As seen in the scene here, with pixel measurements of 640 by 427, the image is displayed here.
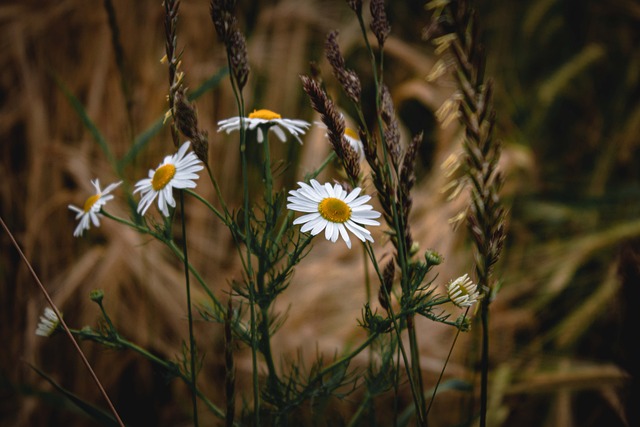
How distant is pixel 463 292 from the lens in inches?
17.1

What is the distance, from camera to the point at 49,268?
1275 millimetres

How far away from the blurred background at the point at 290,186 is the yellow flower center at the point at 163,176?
257mm

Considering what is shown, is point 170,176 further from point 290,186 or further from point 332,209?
point 290,186

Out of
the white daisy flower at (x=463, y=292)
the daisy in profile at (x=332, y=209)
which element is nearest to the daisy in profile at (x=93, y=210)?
the daisy in profile at (x=332, y=209)

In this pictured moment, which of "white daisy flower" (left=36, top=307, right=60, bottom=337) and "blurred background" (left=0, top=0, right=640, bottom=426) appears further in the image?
"blurred background" (left=0, top=0, right=640, bottom=426)

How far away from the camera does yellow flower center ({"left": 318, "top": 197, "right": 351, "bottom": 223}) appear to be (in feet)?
1.50

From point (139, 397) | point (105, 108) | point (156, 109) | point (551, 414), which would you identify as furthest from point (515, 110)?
point (139, 397)

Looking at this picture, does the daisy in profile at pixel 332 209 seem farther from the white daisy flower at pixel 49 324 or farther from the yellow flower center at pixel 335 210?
the white daisy flower at pixel 49 324

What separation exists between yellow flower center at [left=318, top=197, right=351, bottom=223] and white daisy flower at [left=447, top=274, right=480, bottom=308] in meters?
0.12

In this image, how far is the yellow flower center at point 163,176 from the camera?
481 mm

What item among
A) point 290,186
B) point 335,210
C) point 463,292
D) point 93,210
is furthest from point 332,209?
point 290,186

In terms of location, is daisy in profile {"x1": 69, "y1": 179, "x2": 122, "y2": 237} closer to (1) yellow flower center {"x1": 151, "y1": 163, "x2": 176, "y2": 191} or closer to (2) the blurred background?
(1) yellow flower center {"x1": 151, "y1": 163, "x2": 176, "y2": 191}

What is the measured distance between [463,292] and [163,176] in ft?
1.07

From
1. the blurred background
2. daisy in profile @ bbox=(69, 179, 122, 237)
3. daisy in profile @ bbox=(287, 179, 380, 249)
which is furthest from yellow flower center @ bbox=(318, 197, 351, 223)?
the blurred background
